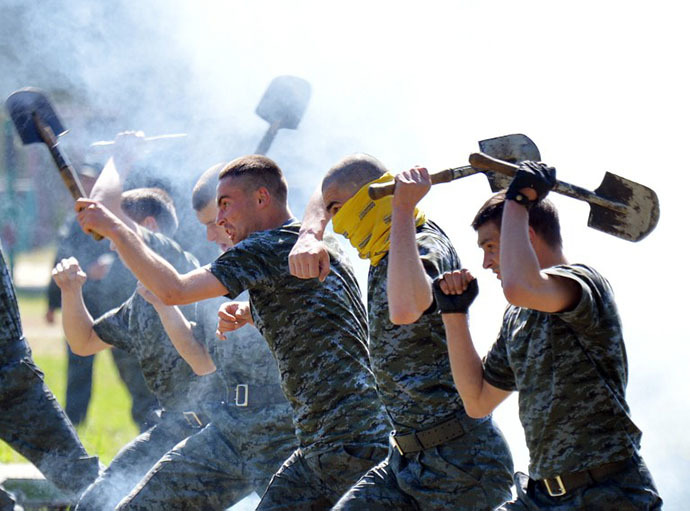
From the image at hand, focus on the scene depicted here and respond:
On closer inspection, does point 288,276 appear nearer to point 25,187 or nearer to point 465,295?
point 465,295

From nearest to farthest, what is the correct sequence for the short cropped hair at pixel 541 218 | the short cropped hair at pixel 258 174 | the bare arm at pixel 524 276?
the bare arm at pixel 524 276 → the short cropped hair at pixel 541 218 → the short cropped hair at pixel 258 174

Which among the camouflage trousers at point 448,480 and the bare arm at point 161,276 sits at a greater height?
the bare arm at point 161,276

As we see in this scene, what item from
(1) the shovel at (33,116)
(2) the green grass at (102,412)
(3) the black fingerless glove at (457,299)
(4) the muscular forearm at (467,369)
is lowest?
(2) the green grass at (102,412)

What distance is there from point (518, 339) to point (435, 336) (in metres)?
0.50

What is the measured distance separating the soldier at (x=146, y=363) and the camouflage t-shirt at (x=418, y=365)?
68.8 inches

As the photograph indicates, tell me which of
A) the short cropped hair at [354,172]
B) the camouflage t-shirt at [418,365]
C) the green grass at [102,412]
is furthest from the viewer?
the green grass at [102,412]

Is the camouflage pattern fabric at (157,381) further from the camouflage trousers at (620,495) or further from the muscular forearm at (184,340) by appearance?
the camouflage trousers at (620,495)

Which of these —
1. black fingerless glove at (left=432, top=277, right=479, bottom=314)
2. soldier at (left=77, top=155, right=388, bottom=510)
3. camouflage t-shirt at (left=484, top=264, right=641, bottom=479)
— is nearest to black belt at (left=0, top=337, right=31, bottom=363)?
soldier at (left=77, top=155, right=388, bottom=510)

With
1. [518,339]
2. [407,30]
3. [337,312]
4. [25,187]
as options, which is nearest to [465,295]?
[518,339]

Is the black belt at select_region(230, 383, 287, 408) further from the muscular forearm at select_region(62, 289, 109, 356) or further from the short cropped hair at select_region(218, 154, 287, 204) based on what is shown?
the short cropped hair at select_region(218, 154, 287, 204)

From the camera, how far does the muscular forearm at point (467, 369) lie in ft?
11.8

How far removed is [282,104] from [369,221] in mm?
2874

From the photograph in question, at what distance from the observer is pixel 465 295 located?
3555mm

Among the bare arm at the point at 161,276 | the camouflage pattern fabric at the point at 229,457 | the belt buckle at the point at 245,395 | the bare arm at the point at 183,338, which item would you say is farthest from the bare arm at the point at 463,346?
the bare arm at the point at 183,338
